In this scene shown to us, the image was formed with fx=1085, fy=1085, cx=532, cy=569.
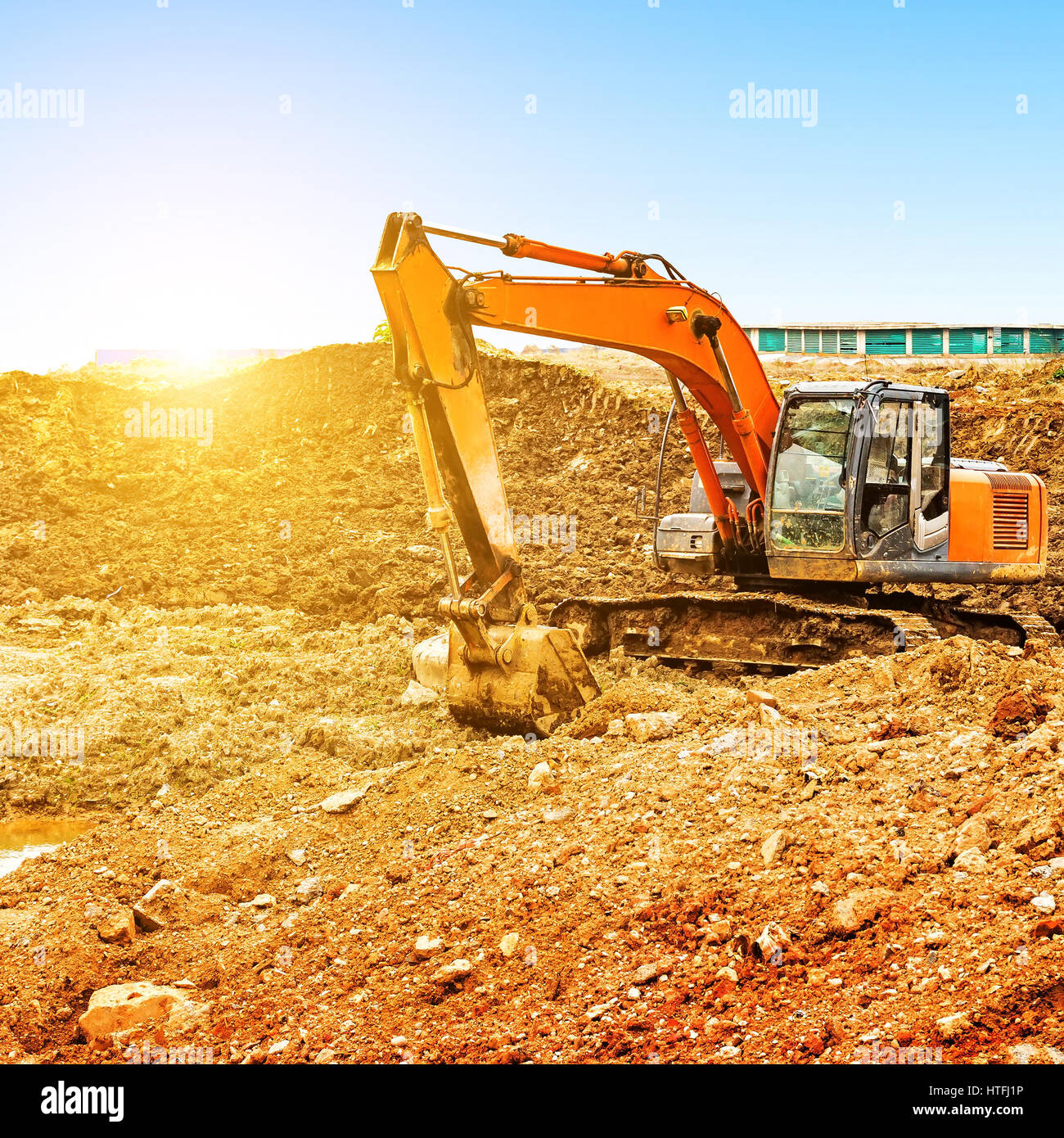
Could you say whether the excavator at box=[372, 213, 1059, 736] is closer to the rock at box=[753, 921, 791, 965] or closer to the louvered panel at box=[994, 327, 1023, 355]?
the rock at box=[753, 921, 791, 965]

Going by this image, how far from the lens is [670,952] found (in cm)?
374

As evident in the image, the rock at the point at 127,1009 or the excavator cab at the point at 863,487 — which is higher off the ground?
the excavator cab at the point at 863,487

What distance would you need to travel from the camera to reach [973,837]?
398 cm

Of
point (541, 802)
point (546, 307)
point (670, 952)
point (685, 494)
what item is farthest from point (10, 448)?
point (670, 952)

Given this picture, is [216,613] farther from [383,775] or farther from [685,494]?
[685,494]

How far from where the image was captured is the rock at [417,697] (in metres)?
7.84

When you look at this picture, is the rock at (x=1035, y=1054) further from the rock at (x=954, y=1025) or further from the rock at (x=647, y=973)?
the rock at (x=647, y=973)

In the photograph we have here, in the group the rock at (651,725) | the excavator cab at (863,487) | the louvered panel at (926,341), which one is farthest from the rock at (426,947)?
the louvered panel at (926,341)

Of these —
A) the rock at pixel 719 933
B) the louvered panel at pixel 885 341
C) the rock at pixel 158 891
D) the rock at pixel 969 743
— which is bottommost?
the rock at pixel 158 891

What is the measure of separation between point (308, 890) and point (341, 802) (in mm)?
956
